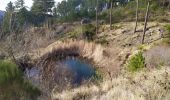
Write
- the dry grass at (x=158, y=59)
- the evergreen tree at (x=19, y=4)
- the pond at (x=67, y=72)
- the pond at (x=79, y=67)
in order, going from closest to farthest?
the dry grass at (x=158, y=59)
the pond at (x=67, y=72)
the pond at (x=79, y=67)
the evergreen tree at (x=19, y=4)

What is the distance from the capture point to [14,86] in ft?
33.6

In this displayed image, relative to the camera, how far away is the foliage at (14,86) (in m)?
9.80

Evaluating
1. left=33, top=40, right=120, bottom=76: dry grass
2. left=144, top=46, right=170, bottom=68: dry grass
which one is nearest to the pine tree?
left=33, top=40, right=120, bottom=76: dry grass

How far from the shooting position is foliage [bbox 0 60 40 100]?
9805 mm

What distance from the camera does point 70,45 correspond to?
46.6m

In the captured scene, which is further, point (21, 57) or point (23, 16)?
point (23, 16)

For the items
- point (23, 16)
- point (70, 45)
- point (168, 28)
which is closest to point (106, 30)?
point (70, 45)

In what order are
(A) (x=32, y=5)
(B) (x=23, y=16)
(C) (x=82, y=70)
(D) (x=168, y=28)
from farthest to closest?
(A) (x=32, y=5) < (B) (x=23, y=16) < (D) (x=168, y=28) < (C) (x=82, y=70)

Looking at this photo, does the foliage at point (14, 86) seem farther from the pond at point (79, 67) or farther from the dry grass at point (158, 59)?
the pond at point (79, 67)

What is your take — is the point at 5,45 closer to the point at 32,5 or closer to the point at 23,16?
the point at 23,16

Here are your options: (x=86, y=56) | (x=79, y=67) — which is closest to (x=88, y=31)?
(x=86, y=56)

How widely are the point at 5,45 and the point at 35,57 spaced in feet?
43.6

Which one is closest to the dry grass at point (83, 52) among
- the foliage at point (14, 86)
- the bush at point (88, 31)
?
the bush at point (88, 31)

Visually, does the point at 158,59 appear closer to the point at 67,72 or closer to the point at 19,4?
the point at 67,72
